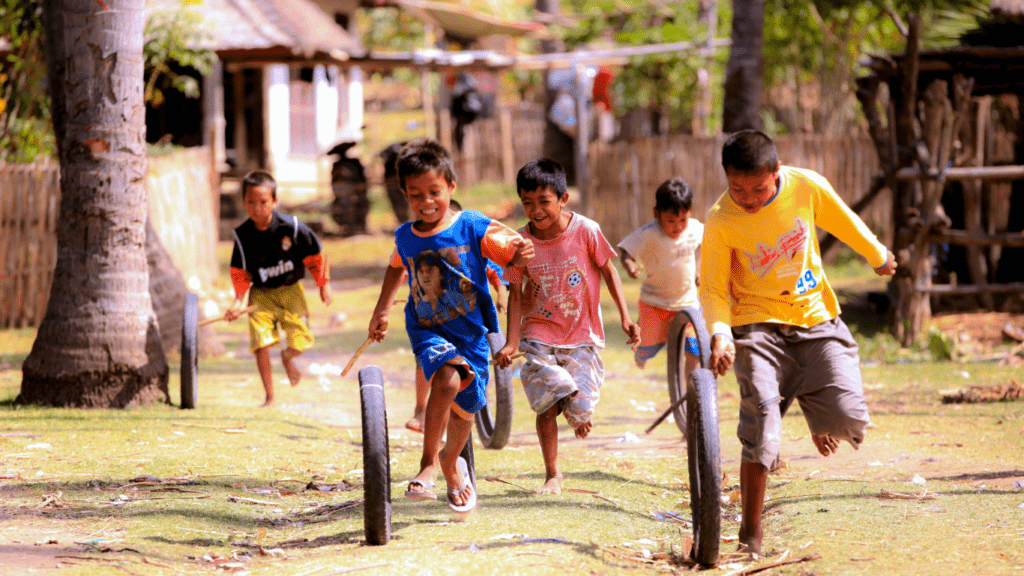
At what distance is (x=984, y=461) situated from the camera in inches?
243

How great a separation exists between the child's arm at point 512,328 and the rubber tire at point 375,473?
2.59ft

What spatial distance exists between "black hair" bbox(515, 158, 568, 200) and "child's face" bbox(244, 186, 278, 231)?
2699 mm

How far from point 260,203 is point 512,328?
9.59ft

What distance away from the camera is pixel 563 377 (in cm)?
549

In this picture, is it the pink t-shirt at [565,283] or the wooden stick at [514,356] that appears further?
the pink t-shirt at [565,283]

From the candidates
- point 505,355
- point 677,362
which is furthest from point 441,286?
point 677,362

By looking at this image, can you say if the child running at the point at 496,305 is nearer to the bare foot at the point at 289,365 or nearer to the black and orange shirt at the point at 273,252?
the black and orange shirt at the point at 273,252

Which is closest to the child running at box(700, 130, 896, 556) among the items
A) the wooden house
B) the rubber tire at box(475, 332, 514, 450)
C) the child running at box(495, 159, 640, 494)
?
the child running at box(495, 159, 640, 494)

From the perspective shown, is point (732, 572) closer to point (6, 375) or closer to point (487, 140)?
point (6, 375)

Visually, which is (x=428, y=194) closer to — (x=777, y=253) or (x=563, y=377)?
(x=563, y=377)

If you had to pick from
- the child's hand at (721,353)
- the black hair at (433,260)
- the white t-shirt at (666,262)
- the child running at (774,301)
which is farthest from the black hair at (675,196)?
the child's hand at (721,353)

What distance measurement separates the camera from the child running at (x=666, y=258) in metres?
7.19

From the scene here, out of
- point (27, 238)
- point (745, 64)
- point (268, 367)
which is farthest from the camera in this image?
point (745, 64)

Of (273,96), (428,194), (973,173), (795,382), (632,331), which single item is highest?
(273,96)
